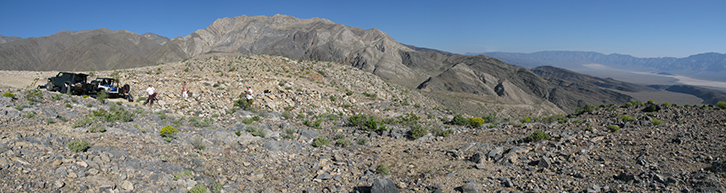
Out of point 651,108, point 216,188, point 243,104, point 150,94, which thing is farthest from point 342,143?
point 651,108

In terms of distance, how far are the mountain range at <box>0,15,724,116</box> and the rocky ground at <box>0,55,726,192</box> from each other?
5484 cm

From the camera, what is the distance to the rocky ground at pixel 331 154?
7457mm

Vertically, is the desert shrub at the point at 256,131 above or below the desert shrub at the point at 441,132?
above

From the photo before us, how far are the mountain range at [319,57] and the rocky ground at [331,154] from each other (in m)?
54.8

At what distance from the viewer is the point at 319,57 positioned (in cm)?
14250

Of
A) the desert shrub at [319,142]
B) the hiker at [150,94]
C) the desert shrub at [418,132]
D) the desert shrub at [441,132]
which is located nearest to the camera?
the desert shrub at [319,142]

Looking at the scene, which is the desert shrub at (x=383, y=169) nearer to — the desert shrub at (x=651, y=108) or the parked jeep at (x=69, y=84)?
the desert shrub at (x=651, y=108)

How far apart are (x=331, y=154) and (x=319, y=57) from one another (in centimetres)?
13402

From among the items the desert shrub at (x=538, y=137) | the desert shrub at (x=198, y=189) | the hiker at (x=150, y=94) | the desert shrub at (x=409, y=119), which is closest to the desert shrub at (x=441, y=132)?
the desert shrub at (x=538, y=137)

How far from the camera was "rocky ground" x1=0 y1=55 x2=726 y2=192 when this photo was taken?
7457 millimetres

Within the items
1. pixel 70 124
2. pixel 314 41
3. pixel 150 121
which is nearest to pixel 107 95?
pixel 150 121

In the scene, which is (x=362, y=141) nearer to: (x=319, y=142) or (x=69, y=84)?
(x=319, y=142)

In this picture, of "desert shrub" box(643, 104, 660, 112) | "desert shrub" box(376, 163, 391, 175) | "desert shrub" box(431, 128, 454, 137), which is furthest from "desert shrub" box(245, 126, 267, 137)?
"desert shrub" box(643, 104, 660, 112)

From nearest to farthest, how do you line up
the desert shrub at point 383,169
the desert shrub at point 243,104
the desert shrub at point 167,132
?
the desert shrub at point 383,169
the desert shrub at point 167,132
the desert shrub at point 243,104
